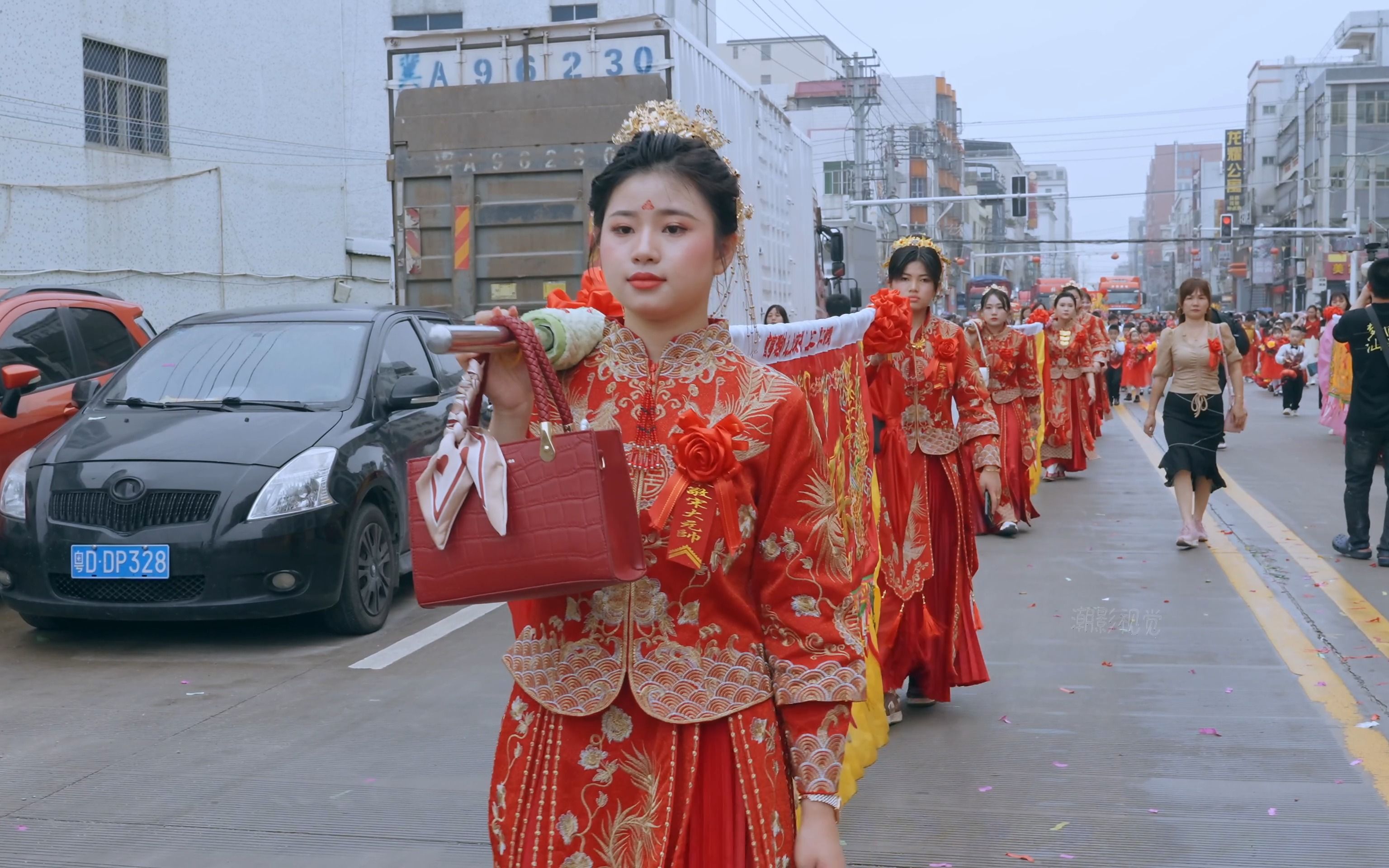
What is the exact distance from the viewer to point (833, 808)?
7.58ft

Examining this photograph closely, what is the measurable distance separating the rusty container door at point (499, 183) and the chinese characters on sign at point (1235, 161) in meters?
114

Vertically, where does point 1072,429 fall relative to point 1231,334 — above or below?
below

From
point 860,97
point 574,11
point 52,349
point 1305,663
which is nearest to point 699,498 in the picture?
point 1305,663

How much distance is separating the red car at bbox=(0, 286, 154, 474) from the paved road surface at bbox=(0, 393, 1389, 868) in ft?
4.11

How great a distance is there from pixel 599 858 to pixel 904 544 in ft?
11.7

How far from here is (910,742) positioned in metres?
5.67

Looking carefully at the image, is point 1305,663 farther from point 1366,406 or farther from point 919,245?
point 1366,406

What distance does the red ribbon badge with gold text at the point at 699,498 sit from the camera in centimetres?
229

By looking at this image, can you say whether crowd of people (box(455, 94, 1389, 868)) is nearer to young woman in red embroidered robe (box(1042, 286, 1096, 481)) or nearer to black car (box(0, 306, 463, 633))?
black car (box(0, 306, 463, 633))

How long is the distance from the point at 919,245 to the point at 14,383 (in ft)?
17.0

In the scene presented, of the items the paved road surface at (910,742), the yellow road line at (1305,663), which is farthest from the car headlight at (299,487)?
the yellow road line at (1305,663)

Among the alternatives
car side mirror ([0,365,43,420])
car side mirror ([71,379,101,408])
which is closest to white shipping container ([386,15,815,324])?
car side mirror ([71,379,101,408])

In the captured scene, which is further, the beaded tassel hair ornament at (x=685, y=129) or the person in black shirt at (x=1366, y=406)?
the person in black shirt at (x=1366, y=406)

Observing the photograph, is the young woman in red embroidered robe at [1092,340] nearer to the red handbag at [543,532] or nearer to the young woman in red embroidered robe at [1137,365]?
the young woman in red embroidered robe at [1137,365]
